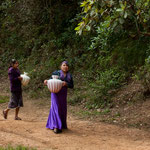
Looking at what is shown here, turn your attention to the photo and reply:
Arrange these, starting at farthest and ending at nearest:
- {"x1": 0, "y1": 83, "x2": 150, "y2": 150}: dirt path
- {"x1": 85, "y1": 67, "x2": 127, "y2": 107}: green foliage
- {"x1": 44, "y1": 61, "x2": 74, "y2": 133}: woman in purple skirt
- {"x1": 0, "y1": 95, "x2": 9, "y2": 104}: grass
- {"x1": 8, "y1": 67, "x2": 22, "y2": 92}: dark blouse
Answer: {"x1": 0, "y1": 95, "x2": 9, "y2": 104}: grass → {"x1": 85, "y1": 67, "x2": 127, "y2": 107}: green foliage → {"x1": 8, "y1": 67, "x2": 22, "y2": 92}: dark blouse → {"x1": 44, "y1": 61, "x2": 74, "y2": 133}: woman in purple skirt → {"x1": 0, "y1": 83, "x2": 150, "y2": 150}: dirt path

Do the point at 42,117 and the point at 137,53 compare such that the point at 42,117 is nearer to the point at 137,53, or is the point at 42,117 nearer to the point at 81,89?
the point at 81,89

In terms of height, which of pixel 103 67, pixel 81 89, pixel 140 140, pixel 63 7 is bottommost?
pixel 140 140

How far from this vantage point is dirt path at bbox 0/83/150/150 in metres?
5.77

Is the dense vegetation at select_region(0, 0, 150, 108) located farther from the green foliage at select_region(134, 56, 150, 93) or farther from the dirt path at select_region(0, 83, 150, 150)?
the dirt path at select_region(0, 83, 150, 150)

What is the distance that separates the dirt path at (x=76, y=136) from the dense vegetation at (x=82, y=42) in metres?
2.12

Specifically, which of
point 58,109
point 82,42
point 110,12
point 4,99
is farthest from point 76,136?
point 82,42

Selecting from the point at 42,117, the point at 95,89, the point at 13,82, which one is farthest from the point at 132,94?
the point at 13,82

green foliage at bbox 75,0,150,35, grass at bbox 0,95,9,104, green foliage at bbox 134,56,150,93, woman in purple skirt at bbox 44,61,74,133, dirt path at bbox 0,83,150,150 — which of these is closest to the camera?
green foliage at bbox 75,0,150,35

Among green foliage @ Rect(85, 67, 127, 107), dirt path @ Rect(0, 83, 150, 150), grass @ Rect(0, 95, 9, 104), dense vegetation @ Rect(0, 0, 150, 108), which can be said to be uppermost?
dense vegetation @ Rect(0, 0, 150, 108)

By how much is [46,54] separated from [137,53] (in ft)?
18.6

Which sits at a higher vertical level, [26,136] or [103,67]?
[103,67]

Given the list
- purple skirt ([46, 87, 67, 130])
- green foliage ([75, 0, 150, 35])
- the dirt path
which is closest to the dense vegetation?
green foliage ([75, 0, 150, 35])

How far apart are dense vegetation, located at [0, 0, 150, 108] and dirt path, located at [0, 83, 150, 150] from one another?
6.95 feet

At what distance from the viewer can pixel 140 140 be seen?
6.44m
